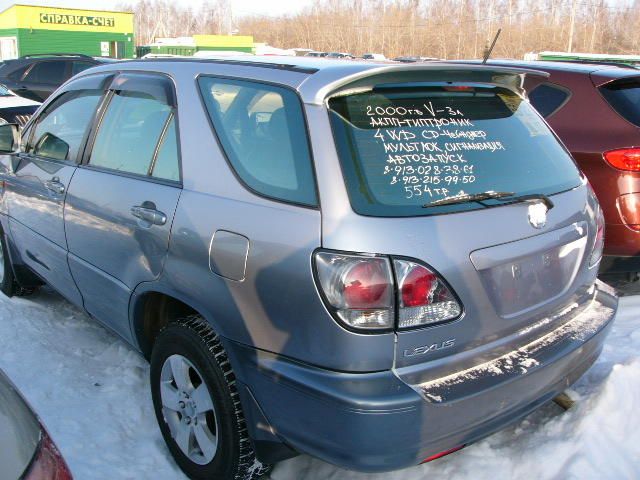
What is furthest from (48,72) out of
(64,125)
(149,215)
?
(149,215)

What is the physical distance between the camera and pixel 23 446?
148cm

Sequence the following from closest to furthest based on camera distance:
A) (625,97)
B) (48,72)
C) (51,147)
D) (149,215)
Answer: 1. (149,215)
2. (51,147)
3. (625,97)
4. (48,72)

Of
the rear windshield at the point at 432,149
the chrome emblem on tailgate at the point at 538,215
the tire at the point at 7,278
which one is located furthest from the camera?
the tire at the point at 7,278

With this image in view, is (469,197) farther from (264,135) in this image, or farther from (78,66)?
(78,66)

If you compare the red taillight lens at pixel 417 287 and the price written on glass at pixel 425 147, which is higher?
the price written on glass at pixel 425 147

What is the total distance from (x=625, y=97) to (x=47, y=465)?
14.2 ft

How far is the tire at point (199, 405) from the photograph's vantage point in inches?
93.7

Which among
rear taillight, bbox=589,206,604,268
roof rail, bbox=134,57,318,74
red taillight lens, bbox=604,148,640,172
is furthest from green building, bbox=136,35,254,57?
Answer: rear taillight, bbox=589,206,604,268

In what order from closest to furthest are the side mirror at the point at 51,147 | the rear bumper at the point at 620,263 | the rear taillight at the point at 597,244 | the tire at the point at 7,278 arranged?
1. the rear taillight at the point at 597,244
2. the side mirror at the point at 51,147
3. the rear bumper at the point at 620,263
4. the tire at the point at 7,278

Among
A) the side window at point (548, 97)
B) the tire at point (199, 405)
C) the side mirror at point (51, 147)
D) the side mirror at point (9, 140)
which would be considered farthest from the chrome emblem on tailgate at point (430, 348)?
the side mirror at point (9, 140)

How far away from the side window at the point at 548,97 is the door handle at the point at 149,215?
129 inches

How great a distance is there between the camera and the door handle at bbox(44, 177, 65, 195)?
344 centimetres

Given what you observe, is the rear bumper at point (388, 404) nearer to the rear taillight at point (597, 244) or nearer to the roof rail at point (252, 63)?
the rear taillight at point (597, 244)

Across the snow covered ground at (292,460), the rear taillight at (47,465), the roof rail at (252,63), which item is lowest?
the snow covered ground at (292,460)
